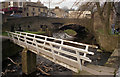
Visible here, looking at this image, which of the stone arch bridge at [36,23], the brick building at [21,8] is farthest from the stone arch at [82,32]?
the brick building at [21,8]

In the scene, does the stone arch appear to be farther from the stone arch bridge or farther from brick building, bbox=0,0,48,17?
brick building, bbox=0,0,48,17

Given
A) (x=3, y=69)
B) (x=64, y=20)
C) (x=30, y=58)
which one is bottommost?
(x=3, y=69)

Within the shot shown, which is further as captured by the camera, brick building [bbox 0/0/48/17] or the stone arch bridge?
brick building [bbox 0/0/48/17]

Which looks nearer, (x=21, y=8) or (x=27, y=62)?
(x=27, y=62)

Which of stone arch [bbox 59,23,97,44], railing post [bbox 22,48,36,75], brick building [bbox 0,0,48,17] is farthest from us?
brick building [bbox 0,0,48,17]

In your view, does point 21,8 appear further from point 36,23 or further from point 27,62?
point 27,62

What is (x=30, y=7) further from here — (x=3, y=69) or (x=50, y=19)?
(x=3, y=69)

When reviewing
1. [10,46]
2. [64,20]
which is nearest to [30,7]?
[64,20]

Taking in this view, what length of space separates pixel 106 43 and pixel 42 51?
823 cm

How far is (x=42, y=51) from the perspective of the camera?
19.2ft

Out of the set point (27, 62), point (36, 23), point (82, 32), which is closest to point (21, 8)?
point (36, 23)

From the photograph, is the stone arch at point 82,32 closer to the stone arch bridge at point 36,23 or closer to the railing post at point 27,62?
the stone arch bridge at point 36,23

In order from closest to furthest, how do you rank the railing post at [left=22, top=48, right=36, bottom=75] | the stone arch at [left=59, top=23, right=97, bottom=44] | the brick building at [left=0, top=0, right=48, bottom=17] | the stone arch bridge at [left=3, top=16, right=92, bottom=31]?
the railing post at [left=22, top=48, right=36, bottom=75] < the stone arch bridge at [left=3, top=16, right=92, bottom=31] < the stone arch at [left=59, top=23, right=97, bottom=44] < the brick building at [left=0, top=0, right=48, bottom=17]

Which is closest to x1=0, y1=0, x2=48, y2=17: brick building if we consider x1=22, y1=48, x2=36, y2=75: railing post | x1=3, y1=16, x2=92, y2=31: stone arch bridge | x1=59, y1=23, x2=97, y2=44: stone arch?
x1=3, y1=16, x2=92, y2=31: stone arch bridge
